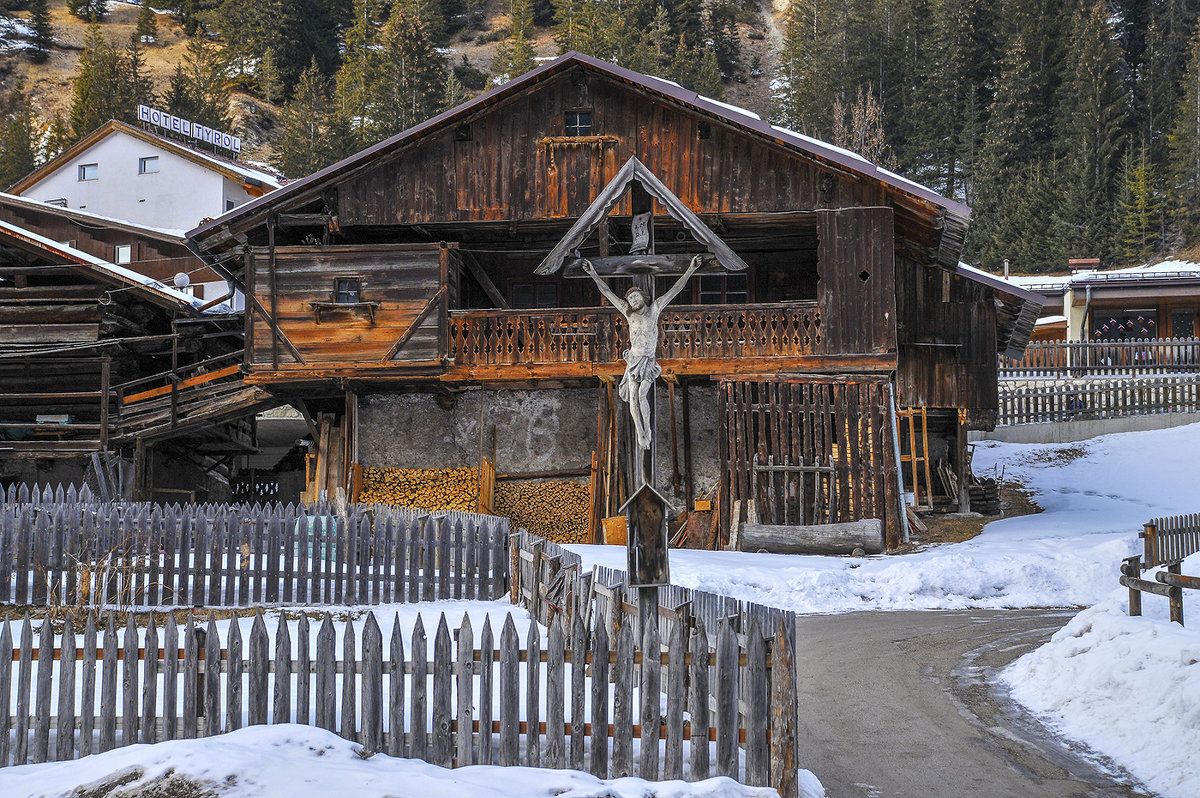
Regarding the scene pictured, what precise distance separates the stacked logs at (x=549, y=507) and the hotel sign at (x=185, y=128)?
32.7 m

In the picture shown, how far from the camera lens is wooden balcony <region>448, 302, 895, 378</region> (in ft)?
74.3

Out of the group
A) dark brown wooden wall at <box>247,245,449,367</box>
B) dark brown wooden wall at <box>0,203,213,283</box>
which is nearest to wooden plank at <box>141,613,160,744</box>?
dark brown wooden wall at <box>247,245,449,367</box>

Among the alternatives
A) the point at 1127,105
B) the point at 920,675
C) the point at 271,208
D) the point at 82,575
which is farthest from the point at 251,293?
the point at 1127,105

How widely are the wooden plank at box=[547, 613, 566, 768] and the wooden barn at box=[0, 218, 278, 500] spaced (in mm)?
20116

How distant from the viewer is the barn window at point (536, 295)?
26500 mm

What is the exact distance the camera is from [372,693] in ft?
26.7

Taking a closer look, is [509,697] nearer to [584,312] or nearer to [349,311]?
[584,312]

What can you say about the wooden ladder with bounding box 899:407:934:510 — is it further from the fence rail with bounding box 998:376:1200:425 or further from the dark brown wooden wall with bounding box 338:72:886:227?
the fence rail with bounding box 998:376:1200:425

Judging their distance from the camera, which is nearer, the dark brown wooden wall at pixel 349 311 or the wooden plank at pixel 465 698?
the wooden plank at pixel 465 698

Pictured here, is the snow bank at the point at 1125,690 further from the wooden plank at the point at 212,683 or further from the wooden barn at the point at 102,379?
the wooden barn at the point at 102,379

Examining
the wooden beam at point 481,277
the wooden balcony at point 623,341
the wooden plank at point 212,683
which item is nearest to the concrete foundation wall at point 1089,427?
the wooden balcony at point 623,341

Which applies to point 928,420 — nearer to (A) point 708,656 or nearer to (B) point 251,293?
(B) point 251,293

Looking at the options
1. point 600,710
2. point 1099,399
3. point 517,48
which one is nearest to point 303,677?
point 600,710

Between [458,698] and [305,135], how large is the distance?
62.6 metres
